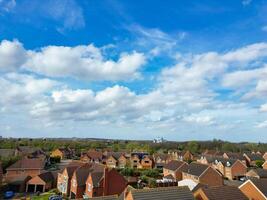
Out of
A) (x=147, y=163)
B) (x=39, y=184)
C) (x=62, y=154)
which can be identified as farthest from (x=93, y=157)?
(x=39, y=184)

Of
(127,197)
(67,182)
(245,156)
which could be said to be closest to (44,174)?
(67,182)

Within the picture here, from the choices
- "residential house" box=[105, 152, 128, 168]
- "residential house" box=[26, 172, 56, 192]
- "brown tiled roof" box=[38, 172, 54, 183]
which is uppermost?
"residential house" box=[105, 152, 128, 168]

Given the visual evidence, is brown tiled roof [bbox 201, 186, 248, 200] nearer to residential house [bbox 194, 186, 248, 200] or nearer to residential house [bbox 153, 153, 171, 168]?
residential house [bbox 194, 186, 248, 200]

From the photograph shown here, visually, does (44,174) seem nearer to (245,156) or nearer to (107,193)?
(107,193)

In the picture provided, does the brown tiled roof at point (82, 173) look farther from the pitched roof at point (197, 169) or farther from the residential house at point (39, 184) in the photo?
the pitched roof at point (197, 169)

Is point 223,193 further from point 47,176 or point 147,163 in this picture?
point 147,163

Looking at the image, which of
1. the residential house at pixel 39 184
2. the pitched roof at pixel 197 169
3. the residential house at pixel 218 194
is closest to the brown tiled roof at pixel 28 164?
the residential house at pixel 39 184

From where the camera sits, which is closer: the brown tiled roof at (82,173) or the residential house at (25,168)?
the brown tiled roof at (82,173)

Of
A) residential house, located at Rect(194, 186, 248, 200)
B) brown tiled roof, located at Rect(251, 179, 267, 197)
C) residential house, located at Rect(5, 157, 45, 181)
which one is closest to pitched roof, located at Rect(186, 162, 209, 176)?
brown tiled roof, located at Rect(251, 179, 267, 197)
